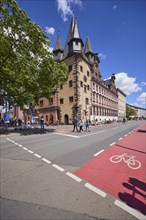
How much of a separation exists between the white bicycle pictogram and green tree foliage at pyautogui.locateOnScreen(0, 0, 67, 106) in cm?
968

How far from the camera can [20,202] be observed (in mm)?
3176

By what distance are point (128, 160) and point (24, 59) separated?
10813 mm

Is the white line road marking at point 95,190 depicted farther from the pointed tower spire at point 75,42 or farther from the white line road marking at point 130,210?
the pointed tower spire at point 75,42

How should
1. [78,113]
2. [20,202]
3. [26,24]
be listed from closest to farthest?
[20,202]
[26,24]
[78,113]

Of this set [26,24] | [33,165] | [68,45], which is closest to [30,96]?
[26,24]

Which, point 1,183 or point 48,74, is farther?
point 48,74

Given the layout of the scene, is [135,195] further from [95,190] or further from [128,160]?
[128,160]

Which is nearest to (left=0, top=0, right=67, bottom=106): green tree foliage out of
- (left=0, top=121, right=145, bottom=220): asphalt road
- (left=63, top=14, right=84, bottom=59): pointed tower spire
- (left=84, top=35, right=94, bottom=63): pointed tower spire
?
(left=0, top=121, right=145, bottom=220): asphalt road

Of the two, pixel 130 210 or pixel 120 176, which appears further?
pixel 120 176

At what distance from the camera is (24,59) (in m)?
11.9

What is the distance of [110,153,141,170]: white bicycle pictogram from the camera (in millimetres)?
5512

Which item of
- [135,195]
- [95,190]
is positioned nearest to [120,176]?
[135,195]

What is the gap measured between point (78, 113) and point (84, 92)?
660cm

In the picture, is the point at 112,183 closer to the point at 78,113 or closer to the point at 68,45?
the point at 78,113
